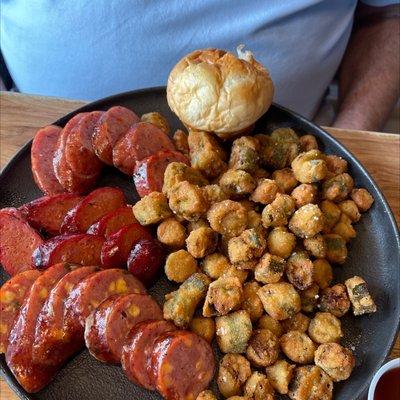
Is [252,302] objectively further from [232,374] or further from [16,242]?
[16,242]

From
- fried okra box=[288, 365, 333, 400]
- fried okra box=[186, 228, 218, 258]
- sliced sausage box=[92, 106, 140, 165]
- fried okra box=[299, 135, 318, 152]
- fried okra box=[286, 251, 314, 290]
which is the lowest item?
fried okra box=[288, 365, 333, 400]

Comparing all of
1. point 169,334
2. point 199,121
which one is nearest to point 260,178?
point 199,121

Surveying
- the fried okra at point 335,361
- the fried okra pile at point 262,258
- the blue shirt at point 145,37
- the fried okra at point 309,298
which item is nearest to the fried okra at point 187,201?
the fried okra pile at point 262,258

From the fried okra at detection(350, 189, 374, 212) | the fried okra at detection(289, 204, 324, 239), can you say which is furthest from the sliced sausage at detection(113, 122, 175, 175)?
the fried okra at detection(350, 189, 374, 212)

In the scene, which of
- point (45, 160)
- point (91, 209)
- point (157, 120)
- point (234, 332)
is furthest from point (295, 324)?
point (45, 160)

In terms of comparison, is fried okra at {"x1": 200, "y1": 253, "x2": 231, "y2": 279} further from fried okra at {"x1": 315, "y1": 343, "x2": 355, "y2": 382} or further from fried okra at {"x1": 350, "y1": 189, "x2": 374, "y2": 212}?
fried okra at {"x1": 350, "y1": 189, "x2": 374, "y2": 212}

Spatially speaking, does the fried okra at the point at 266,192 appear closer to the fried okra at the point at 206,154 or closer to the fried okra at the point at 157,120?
the fried okra at the point at 206,154

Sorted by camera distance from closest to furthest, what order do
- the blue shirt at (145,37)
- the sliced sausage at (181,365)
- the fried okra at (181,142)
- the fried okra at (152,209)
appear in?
the sliced sausage at (181,365), the fried okra at (152,209), the fried okra at (181,142), the blue shirt at (145,37)
